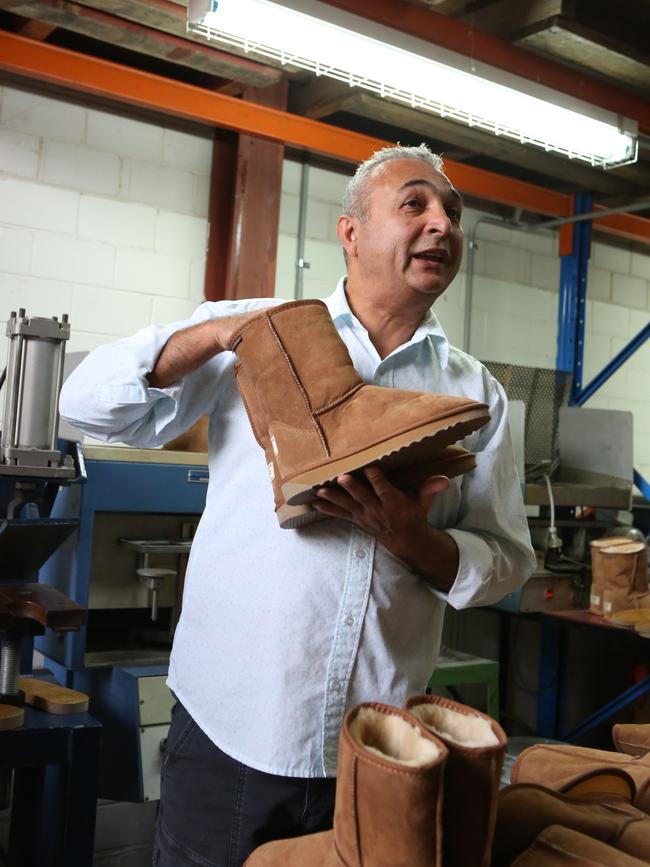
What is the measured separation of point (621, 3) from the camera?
338 cm

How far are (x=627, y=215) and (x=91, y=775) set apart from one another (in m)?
4.11

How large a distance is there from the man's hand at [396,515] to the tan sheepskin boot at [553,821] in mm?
338

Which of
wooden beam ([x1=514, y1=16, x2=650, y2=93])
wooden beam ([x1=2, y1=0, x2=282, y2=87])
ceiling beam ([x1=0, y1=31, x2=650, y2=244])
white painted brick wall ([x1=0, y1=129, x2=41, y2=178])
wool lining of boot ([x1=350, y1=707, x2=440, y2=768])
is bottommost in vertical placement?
wool lining of boot ([x1=350, y1=707, x2=440, y2=768])

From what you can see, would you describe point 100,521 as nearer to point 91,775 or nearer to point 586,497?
point 91,775

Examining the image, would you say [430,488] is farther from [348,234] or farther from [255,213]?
[255,213]

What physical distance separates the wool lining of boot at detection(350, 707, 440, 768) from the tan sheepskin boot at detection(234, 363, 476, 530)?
393 millimetres

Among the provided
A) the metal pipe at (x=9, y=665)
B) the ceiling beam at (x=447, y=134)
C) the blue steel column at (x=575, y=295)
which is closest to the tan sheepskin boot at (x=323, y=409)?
→ the metal pipe at (x=9, y=665)

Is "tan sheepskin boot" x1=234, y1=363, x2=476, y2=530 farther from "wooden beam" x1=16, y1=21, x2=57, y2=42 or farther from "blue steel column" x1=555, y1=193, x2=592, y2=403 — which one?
"blue steel column" x1=555, y1=193, x2=592, y2=403

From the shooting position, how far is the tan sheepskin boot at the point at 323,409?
985 mm

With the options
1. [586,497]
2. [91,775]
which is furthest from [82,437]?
[586,497]

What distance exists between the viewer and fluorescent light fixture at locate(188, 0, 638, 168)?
8.53 feet

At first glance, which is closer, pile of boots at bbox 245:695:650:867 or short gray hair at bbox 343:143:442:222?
pile of boots at bbox 245:695:650:867

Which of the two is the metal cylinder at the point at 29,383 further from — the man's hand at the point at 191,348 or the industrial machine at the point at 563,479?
the industrial machine at the point at 563,479

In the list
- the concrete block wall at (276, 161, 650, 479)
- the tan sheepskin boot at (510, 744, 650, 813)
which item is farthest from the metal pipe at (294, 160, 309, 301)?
the tan sheepskin boot at (510, 744, 650, 813)
